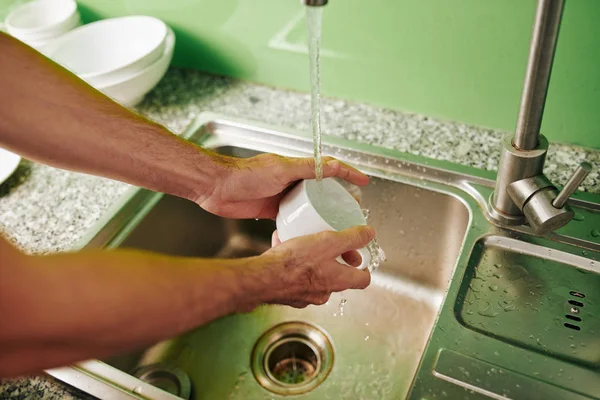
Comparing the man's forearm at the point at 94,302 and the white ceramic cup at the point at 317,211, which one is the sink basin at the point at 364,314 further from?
the man's forearm at the point at 94,302

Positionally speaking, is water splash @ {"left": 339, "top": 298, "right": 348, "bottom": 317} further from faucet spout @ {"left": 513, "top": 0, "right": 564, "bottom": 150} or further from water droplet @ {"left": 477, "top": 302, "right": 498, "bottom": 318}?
faucet spout @ {"left": 513, "top": 0, "right": 564, "bottom": 150}

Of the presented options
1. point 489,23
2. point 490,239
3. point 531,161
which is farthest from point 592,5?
point 490,239

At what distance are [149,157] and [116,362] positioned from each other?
37cm

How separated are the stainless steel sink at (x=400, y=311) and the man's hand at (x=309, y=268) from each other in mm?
174

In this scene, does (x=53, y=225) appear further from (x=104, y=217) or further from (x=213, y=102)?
(x=213, y=102)

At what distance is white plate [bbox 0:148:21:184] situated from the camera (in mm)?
1169

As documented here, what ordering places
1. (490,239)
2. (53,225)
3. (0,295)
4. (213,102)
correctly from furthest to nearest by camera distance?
(213,102) → (53,225) → (490,239) → (0,295)

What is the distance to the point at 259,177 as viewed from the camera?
88 cm

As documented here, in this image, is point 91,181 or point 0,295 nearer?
point 0,295

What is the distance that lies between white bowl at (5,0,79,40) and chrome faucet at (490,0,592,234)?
1.07m

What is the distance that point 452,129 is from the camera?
3.74 ft

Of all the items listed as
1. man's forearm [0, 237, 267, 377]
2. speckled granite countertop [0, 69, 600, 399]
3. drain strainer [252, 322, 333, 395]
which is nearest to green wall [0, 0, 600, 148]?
speckled granite countertop [0, 69, 600, 399]

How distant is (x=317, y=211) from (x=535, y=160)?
340 mm

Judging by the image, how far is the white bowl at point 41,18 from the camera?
4.23 feet
